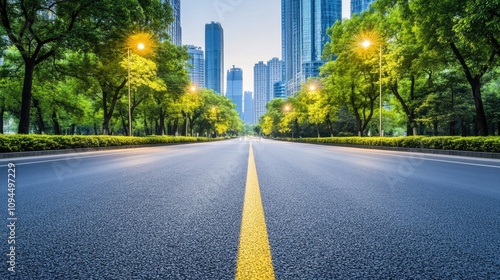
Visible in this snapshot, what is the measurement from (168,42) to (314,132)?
5290cm

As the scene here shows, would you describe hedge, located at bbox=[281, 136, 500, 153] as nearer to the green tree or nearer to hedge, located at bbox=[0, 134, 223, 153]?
the green tree

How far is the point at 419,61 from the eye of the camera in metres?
22.9

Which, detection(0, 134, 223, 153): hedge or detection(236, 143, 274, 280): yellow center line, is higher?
detection(0, 134, 223, 153): hedge

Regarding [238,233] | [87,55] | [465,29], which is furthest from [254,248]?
[87,55]

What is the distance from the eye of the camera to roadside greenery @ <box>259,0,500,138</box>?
664 inches

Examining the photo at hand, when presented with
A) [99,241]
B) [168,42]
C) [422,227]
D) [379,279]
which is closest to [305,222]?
[422,227]

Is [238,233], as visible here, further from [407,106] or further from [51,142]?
[407,106]

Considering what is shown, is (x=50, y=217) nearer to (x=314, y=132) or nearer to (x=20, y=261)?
(x=20, y=261)

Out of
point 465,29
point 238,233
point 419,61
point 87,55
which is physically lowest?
point 238,233

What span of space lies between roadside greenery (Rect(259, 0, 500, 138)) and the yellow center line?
14.8 m

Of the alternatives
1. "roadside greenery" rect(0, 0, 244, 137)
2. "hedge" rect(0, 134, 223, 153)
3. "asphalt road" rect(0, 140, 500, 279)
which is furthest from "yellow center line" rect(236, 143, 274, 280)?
"roadside greenery" rect(0, 0, 244, 137)

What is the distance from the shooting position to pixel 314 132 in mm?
79000

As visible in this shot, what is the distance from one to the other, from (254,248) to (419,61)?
83.0 ft

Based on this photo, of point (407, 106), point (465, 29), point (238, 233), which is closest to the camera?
point (238, 233)
